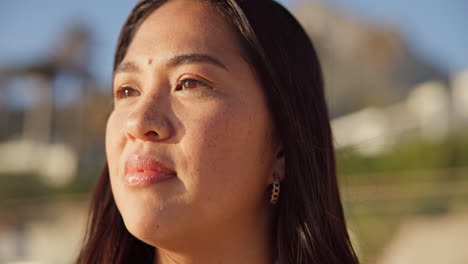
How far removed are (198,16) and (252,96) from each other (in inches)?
14.9

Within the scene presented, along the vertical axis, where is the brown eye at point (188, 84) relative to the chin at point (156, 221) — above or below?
above

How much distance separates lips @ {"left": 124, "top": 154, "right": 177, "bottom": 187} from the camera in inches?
77.4

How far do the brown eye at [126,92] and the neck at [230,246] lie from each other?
61cm

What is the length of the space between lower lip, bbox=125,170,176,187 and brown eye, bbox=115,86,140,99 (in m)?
0.40

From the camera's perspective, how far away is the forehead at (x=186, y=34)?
2.15 metres

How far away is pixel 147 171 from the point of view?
197 cm

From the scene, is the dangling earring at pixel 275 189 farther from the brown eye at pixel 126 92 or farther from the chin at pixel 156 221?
the brown eye at pixel 126 92

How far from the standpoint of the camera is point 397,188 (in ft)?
36.2

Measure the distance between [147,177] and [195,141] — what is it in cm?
20

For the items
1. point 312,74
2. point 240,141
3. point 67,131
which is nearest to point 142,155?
point 240,141

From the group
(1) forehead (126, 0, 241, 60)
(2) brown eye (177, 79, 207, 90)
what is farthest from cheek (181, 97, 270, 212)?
(1) forehead (126, 0, 241, 60)

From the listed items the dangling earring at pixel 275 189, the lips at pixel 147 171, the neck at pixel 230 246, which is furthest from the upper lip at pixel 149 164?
the dangling earring at pixel 275 189

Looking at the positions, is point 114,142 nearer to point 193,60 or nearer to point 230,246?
point 193,60

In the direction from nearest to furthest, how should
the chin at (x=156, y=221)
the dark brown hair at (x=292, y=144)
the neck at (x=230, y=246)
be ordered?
the chin at (x=156, y=221)
the neck at (x=230, y=246)
the dark brown hair at (x=292, y=144)
